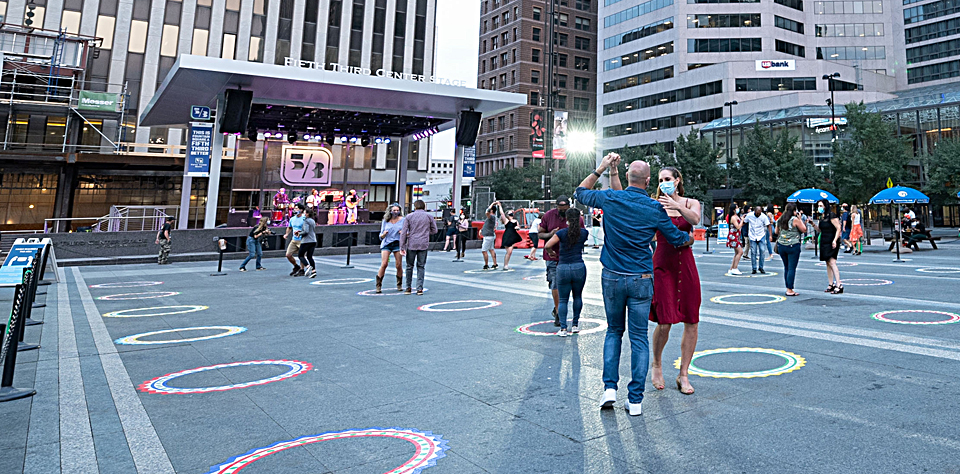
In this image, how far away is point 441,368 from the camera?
532 centimetres

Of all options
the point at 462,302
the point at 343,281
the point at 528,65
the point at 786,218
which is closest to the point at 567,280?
the point at 462,302

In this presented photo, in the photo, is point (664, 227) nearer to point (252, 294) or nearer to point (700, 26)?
point (252, 294)

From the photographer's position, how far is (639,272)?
163 inches

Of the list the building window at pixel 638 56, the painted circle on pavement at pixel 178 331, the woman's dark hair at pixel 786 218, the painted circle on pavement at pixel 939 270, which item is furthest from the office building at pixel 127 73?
the building window at pixel 638 56

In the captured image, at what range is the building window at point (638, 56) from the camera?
224 feet

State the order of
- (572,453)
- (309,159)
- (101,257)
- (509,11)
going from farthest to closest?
(509,11) → (309,159) → (101,257) → (572,453)

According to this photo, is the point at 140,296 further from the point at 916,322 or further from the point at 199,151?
the point at 199,151

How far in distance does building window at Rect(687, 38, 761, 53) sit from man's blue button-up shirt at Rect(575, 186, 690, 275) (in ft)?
231

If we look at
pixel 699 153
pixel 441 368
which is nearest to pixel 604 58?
pixel 699 153

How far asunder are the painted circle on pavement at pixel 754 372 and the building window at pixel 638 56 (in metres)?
69.8

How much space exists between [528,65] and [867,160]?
5732 cm

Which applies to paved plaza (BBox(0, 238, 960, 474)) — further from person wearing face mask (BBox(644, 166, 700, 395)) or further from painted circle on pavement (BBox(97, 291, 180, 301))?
painted circle on pavement (BBox(97, 291, 180, 301))

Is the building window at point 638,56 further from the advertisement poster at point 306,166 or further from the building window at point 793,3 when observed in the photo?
the advertisement poster at point 306,166

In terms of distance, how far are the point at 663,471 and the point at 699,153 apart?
4893cm
